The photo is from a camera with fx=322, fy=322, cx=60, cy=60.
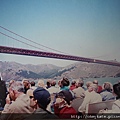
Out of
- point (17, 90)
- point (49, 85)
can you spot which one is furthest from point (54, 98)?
point (17, 90)

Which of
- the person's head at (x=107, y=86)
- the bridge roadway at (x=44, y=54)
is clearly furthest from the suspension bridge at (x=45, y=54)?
the person's head at (x=107, y=86)

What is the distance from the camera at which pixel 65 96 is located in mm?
2824

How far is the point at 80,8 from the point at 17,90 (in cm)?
91

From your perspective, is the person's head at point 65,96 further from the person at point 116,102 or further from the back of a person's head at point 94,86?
the person at point 116,102

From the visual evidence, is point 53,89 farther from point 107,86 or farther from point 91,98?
point 107,86

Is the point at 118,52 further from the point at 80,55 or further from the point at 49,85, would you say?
the point at 49,85

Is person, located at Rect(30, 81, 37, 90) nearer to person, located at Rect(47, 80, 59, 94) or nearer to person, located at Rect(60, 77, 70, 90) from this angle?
person, located at Rect(47, 80, 59, 94)

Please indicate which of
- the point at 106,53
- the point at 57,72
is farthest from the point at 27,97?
the point at 106,53

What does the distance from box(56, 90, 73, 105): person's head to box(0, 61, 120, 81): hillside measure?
13 centimetres

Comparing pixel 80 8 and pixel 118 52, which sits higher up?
pixel 80 8

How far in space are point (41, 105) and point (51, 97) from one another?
0.11 m

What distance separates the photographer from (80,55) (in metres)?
2.84

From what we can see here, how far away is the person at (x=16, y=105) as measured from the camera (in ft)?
9.16

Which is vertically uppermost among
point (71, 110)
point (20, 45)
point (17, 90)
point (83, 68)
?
point (20, 45)
